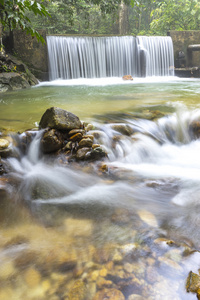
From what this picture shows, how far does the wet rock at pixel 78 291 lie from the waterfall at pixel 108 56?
1149 cm

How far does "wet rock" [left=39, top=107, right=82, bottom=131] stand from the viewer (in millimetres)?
3305

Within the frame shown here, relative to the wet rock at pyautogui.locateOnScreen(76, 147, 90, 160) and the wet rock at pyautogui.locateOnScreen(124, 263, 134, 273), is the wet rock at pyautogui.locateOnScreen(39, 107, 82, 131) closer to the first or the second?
the wet rock at pyautogui.locateOnScreen(76, 147, 90, 160)

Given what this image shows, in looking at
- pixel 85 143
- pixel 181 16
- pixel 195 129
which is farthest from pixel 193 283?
pixel 181 16

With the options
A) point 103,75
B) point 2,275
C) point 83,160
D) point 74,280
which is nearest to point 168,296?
point 74,280

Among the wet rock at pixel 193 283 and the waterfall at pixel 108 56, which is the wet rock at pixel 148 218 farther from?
the waterfall at pixel 108 56

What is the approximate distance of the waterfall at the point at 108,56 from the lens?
1190 cm

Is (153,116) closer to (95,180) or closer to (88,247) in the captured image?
(95,180)

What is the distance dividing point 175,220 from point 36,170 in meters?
1.86

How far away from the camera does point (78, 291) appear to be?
1.33m

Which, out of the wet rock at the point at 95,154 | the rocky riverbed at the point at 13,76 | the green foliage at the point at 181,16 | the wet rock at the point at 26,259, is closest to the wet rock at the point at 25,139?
the wet rock at the point at 95,154

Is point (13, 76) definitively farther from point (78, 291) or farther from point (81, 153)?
point (78, 291)

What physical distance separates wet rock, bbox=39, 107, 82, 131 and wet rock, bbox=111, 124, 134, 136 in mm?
732

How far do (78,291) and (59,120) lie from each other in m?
2.36

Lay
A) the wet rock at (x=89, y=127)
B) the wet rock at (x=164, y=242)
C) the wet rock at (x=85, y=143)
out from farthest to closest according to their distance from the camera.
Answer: the wet rock at (x=89, y=127) < the wet rock at (x=85, y=143) < the wet rock at (x=164, y=242)
